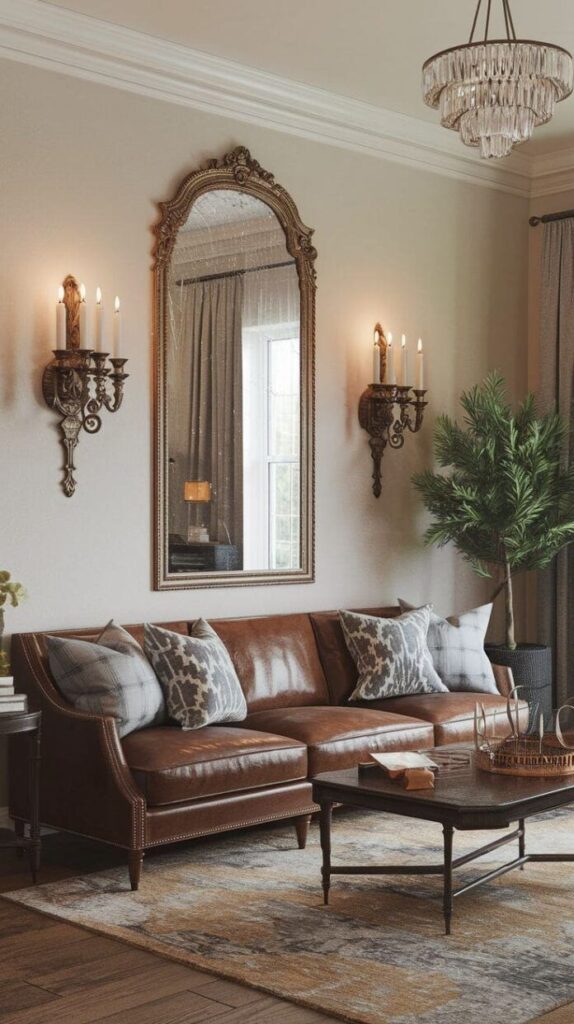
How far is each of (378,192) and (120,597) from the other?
97.6 inches

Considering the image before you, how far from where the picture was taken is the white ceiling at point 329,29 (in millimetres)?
4734

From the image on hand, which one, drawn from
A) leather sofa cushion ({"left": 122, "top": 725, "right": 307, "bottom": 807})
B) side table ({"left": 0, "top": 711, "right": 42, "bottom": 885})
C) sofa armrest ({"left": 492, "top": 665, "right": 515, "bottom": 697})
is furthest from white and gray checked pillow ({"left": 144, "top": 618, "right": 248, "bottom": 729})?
sofa armrest ({"left": 492, "top": 665, "right": 515, "bottom": 697})

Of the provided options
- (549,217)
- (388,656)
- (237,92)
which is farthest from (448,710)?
(549,217)

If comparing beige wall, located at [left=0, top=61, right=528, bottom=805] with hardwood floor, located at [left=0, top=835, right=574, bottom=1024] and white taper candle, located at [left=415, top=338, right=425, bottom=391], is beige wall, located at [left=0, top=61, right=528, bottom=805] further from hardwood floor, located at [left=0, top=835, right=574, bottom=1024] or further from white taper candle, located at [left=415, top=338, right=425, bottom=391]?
hardwood floor, located at [left=0, top=835, right=574, bottom=1024]

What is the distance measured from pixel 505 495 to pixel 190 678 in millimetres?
2009

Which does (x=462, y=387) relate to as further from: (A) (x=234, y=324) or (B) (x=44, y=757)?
(B) (x=44, y=757)

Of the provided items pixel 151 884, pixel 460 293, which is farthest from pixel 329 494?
pixel 151 884

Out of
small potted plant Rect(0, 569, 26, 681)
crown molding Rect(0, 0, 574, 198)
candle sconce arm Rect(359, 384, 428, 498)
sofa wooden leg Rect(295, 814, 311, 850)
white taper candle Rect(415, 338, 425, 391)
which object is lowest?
sofa wooden leg Rect(295, 814, 311, 850)

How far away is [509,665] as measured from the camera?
19.9 ft

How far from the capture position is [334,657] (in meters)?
5.55

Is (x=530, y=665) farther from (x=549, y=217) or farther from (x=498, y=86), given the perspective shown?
(x=498, y=86)

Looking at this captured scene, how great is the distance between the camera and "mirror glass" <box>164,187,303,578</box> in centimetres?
523

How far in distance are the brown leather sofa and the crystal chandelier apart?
6.82 feet

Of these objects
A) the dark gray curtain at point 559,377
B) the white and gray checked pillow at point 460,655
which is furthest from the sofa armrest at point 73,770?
the dark gray curtain at point 559,377
